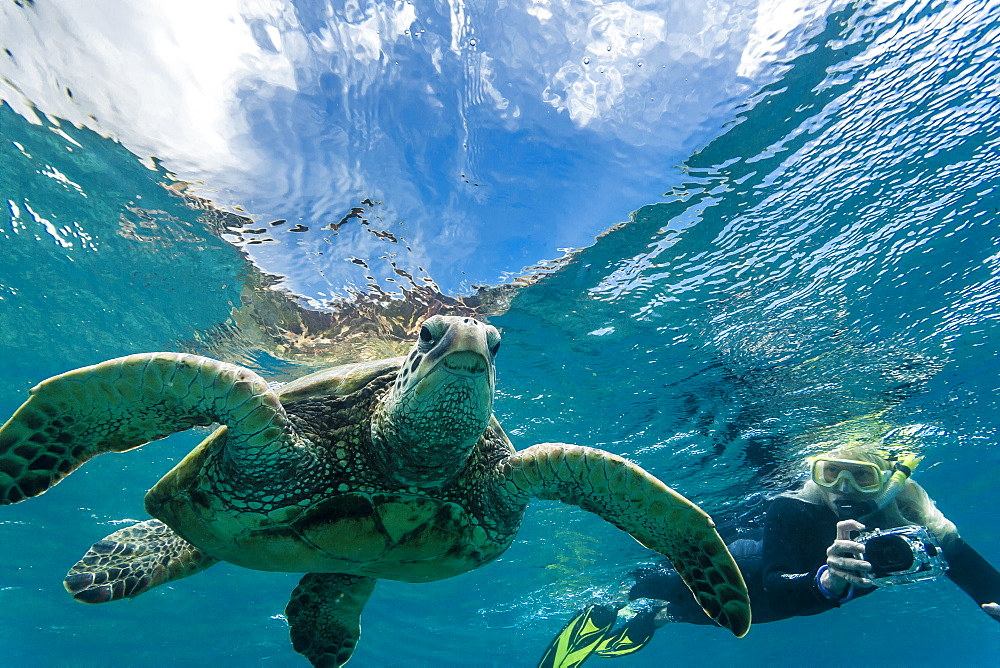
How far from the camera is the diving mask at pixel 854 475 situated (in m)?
8.88

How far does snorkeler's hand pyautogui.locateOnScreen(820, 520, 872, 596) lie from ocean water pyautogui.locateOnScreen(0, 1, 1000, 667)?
131 inches

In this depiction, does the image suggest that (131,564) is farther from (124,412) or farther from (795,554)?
(795,554)

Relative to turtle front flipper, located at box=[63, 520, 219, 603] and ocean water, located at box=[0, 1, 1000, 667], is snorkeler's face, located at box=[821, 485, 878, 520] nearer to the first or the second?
ocean water, located at box=[0, 1, 1000, 667]

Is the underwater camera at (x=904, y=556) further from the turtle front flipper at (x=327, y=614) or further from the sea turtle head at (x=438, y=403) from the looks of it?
the turtle front flipper at (x=327, y=614)

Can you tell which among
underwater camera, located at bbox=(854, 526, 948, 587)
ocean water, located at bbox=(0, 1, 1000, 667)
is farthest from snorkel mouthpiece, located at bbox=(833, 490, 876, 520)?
underwater camera, located at bbox=(854, 526, 948, 587)

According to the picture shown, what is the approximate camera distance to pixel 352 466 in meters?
3.20

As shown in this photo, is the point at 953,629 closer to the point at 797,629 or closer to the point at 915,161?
the point at 797,629

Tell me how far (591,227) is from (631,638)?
30.2 ft

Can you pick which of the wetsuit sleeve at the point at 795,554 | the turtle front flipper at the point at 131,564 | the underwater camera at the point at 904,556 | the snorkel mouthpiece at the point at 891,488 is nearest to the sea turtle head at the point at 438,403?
the turtle front flipper at the point at 131,564

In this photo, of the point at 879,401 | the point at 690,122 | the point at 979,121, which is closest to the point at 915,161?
the point at 979,121

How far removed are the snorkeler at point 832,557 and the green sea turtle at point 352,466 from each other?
3092 millimetres

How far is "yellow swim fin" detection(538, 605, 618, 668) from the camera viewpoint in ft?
32.6

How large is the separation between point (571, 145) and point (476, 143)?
1.08 metres

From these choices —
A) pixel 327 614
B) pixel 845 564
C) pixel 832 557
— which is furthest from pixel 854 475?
pixel 327 614
